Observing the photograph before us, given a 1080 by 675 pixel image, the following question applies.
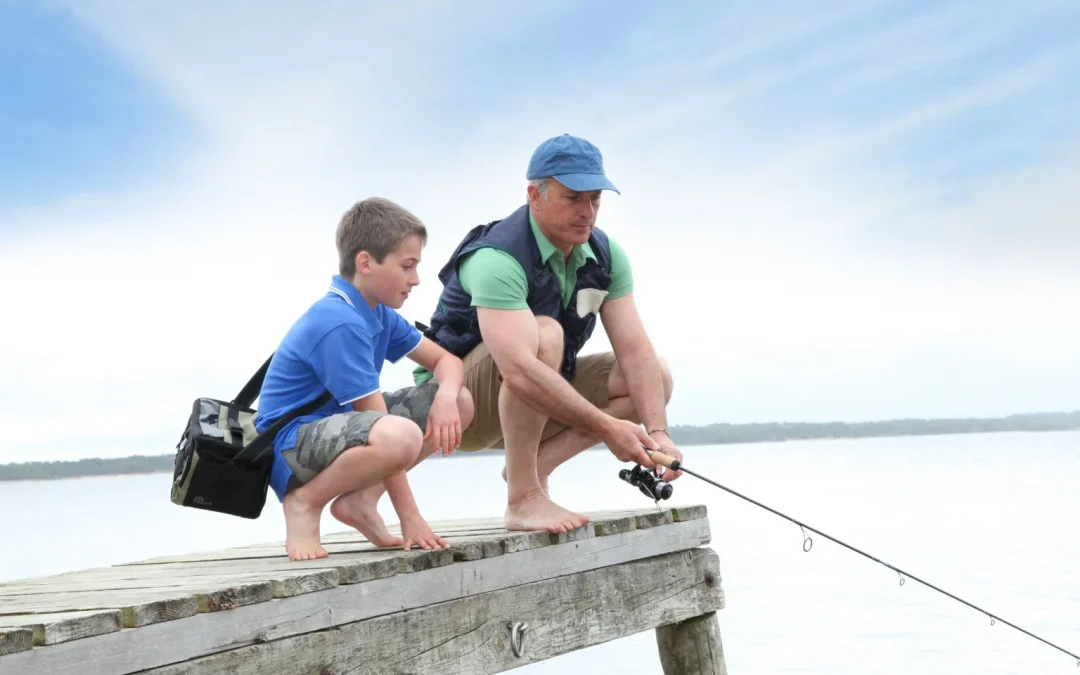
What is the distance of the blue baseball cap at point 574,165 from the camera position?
4.27 metres

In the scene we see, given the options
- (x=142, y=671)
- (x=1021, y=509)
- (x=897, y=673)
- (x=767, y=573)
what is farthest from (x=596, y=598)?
(x=1021, y=509)

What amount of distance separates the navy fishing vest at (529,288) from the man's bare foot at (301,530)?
100 cm

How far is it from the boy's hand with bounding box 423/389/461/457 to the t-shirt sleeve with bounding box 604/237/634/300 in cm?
89

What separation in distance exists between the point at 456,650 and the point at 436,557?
1.10 feet

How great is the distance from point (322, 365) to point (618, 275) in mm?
1297

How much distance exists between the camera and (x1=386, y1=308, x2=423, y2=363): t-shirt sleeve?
13.8ft

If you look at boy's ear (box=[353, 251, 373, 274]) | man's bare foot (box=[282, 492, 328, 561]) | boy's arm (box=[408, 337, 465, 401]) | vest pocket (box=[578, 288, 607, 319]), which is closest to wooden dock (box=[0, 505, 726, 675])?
man's bare foot (box=[282, 492, 328, 561])

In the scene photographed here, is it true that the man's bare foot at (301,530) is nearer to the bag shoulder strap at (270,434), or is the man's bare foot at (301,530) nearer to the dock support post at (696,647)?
the bag shoulder strap at (270,434)

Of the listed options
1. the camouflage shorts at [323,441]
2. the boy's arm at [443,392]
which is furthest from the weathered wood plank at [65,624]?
the boy's arm at [443,392]

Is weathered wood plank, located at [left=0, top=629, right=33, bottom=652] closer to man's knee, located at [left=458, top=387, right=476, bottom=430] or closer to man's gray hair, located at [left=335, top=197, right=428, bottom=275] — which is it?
man's gray hair, located at [left=335, top=197, right=428, bottom=275]

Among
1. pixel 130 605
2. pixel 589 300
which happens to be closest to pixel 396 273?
pixel 589 300

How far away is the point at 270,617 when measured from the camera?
3.25 m

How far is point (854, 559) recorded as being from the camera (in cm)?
1720

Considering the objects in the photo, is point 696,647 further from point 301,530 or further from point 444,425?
point 301,530
